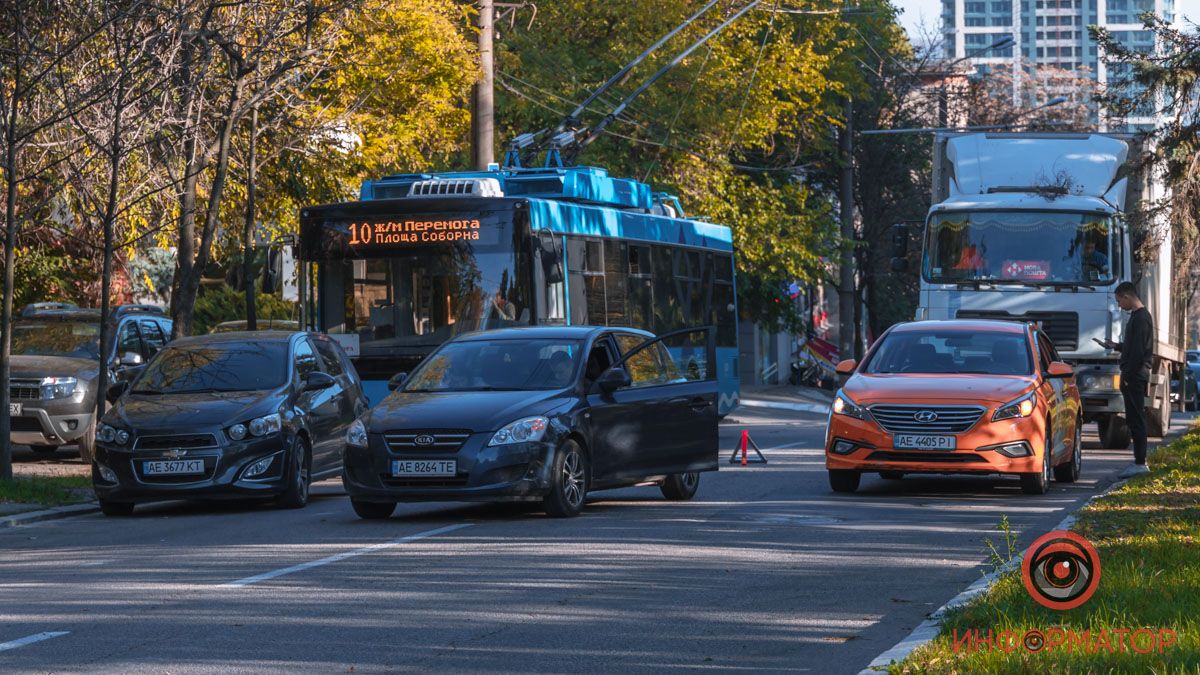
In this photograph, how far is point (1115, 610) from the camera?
8.55 metres

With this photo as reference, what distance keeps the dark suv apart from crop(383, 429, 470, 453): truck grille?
8.12 m

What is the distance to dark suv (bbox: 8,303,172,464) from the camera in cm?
2239

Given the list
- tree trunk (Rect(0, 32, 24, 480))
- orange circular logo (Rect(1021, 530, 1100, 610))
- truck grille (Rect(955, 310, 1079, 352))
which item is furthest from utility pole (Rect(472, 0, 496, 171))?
orange circular logo (Rect(1021, 530, 1100, 610))

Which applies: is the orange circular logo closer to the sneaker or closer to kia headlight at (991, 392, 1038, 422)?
kia headlight at (991, 392, 1038, 422)

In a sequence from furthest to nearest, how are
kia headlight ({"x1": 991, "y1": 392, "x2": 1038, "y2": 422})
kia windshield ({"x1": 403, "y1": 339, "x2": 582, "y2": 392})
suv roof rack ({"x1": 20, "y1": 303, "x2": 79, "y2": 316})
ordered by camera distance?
suv roof rack ({"x1": 20, "y1": 303, "x2": 79, "y2": 316}) → kia headlight ({"x1": 991, "y1": 392, "x2": 1038, "y2": 422}) → kia windshield ({"x1": 403, "y1": 339, "x2": 582, "y2": 392})

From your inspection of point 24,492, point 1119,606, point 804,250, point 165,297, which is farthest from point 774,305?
point 1119,606

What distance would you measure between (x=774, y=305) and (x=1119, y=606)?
39.9 m

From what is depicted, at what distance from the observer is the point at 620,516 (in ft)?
49.5

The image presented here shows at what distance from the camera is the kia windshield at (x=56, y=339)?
78.2 ft

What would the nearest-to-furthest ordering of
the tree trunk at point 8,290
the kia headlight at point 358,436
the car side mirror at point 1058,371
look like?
the kia headlight at point 358,436 → the car side mirror at point 1058,371 → the tree trunk at point 8,290

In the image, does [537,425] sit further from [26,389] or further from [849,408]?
[26,389]

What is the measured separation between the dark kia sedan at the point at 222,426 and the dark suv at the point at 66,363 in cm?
451

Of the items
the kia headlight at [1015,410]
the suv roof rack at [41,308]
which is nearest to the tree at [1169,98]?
the kia headlight at [1015,410]

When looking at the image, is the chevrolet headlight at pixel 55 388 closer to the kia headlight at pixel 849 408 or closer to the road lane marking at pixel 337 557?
the road lane marking at pixel 337 557
